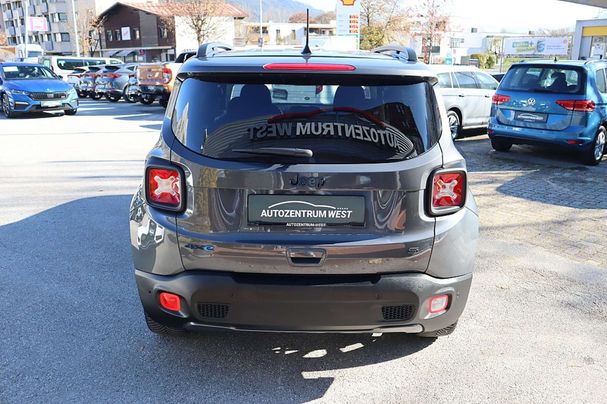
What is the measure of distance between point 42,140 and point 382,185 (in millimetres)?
11618

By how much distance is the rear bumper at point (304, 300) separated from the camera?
2637 millimetres

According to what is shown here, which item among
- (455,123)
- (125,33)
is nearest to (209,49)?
(455,123)

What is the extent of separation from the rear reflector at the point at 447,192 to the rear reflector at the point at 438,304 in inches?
17.8

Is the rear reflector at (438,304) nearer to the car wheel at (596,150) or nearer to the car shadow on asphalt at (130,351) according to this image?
the car shadow on asphalt at (130,351)

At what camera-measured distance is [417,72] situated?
9.12 ft

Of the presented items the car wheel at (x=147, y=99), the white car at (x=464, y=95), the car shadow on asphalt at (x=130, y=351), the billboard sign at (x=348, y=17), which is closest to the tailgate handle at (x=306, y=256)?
the car shadow on asphalt at (x=130, y=351)

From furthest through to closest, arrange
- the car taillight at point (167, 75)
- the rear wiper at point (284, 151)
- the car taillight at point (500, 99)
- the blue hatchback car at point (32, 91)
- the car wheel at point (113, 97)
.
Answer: the car wheel at point (113, 97) < the car taillight at point (167, 75) < the blue hatchback car at point (32, 91) < the car taillight at point (500, 99) < the rear wiper at point (284, 151)

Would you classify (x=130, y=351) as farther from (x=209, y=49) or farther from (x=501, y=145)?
(x=501, y=145)

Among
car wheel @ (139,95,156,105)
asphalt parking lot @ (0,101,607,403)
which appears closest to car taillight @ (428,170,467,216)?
asphalt parking lot @ (0,101,607,403)

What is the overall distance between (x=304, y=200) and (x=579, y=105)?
298 inches

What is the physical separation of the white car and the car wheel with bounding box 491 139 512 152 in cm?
143

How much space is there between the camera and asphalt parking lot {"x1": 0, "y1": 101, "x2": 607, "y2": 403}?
9.62ft

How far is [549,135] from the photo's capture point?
8836 millimetres

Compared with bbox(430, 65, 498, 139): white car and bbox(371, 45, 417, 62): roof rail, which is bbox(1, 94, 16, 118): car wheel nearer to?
bbox(430, 65, 498, 139): white car
